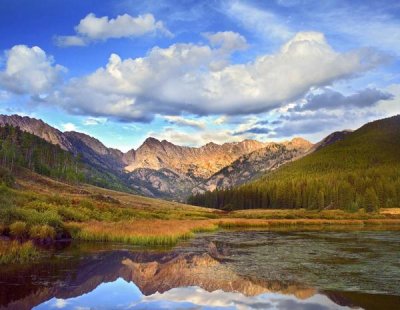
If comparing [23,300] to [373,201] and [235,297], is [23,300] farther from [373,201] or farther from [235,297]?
[373,201]

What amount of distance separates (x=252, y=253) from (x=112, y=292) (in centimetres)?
2293

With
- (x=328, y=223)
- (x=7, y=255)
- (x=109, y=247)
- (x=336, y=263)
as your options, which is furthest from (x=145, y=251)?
(x=328, y=223)

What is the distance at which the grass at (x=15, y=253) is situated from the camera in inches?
1236

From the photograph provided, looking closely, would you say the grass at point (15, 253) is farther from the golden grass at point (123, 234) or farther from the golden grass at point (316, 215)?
the golden grass at point (316, 215)

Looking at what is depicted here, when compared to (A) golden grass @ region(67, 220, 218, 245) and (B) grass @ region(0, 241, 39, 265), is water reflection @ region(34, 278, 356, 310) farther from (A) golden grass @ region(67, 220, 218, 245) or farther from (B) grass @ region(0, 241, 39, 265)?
(A) golden grass @ region(67, 220, 218, 245)

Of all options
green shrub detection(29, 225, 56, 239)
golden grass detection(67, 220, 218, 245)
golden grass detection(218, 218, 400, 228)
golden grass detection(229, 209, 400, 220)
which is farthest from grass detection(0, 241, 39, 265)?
golden grass detection(229, 209, 400, 220)

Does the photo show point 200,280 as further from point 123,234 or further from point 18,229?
point 123,234

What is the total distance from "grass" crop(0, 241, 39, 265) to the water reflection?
28.7 ft

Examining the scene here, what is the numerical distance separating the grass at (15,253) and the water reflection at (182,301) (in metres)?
8.75

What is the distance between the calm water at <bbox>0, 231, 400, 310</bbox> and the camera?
77.2 ft

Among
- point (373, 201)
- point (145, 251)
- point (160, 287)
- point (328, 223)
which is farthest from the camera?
point (373, 201)

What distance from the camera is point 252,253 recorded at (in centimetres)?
4606

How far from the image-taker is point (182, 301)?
24.2 meters

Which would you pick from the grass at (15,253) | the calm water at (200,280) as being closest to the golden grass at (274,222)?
the calm water at (200,280)
